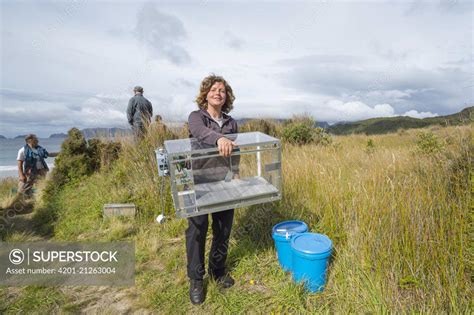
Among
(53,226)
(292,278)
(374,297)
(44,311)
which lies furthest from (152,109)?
(374,297)

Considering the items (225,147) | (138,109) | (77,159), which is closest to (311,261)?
(225,147)

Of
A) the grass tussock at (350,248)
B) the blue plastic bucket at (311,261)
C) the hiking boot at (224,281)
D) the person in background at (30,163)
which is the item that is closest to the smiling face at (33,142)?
the person in background at (30,163)

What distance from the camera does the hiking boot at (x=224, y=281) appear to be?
2449 mm

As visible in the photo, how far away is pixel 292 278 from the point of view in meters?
2.37

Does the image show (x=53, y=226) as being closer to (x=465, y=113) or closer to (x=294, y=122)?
(x=465, y=113)

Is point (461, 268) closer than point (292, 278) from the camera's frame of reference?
Yes

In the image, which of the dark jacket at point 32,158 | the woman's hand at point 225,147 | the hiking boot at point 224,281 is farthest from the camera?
the dark jacket at point 32,158

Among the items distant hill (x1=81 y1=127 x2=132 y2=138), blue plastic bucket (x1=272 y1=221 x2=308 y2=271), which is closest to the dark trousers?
blue plastic bucket (x1=272 y1=221 x2=308 y2=271)

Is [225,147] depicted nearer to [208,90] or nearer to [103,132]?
[208,90]

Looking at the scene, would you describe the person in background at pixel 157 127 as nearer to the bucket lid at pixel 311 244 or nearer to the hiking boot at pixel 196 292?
the hiking boot at pixel 196 292

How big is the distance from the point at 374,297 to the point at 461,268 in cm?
76

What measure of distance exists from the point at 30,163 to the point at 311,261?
7.37 m

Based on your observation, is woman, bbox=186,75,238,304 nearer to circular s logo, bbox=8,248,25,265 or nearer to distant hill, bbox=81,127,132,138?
circular s logo, bbox=8,248,25,265

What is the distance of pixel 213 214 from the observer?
223 centimetres
